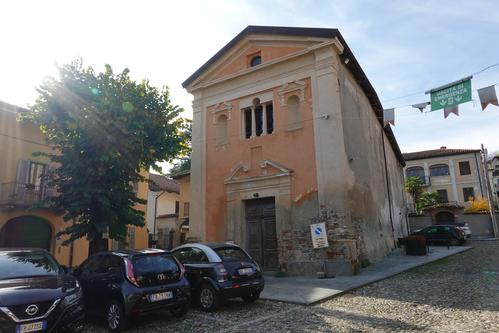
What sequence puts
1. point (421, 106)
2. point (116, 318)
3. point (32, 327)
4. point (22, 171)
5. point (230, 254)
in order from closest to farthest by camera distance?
1. point (32, 327)
2. point (116, 318)
3. point (230, 254)
4. point (421, 106)
5. point (22, 171)

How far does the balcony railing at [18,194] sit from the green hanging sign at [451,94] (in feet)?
52.1

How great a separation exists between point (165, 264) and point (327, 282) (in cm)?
574

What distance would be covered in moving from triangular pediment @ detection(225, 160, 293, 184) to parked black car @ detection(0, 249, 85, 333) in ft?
30.6

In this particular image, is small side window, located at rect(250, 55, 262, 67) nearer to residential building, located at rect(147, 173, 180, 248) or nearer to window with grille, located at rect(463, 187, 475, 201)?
residential building, located at rect(147, 173, 180, 248)

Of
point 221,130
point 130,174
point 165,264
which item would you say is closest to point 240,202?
point 221,130

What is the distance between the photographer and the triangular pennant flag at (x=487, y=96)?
9.49 metres

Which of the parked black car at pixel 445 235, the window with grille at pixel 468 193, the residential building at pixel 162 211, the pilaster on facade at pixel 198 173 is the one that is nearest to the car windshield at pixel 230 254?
the pilaster on facade at pixel 198 173

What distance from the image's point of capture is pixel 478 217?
1213 inches

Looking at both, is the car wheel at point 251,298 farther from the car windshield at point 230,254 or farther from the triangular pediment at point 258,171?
the triangular pediment at point 258,171

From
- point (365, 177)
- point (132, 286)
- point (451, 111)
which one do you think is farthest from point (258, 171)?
point (132, 286)

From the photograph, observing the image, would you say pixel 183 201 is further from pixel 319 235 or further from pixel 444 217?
pixel 444 217

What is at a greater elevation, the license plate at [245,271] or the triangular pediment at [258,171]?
the triangular pediment at [258,171]

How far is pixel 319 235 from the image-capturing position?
41.4 feet

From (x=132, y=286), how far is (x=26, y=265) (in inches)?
75.8
